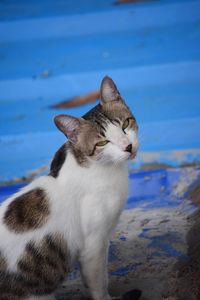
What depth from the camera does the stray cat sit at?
48.8 inches

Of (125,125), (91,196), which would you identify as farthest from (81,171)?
(125,125)

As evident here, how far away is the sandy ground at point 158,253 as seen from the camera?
1.38m

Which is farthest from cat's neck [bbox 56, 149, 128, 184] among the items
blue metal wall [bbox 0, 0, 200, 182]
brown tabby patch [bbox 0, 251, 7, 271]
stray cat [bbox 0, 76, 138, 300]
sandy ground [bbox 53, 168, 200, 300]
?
blue metal wall [bbox 0, 0, 200, 182]

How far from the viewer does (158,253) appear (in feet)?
5.23

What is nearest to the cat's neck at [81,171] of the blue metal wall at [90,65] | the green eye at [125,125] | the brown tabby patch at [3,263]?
the green eye at [125,125]

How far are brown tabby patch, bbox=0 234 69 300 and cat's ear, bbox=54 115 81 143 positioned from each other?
29 centimetres

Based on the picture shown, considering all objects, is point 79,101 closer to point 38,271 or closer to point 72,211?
point 72,211

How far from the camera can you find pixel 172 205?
195cm

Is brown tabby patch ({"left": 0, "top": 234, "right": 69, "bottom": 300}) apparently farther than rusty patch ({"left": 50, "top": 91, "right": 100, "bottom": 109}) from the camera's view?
No

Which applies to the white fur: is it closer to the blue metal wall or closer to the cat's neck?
the cat's neck

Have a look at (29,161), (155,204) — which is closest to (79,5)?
(29,161)

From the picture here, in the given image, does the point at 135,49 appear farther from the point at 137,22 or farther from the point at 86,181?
the point at 86,181

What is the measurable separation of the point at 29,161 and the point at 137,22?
0.94 metres

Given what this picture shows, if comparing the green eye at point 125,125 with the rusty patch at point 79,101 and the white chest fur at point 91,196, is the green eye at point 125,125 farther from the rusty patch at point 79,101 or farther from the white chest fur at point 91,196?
the rusty patch at point 79,101
